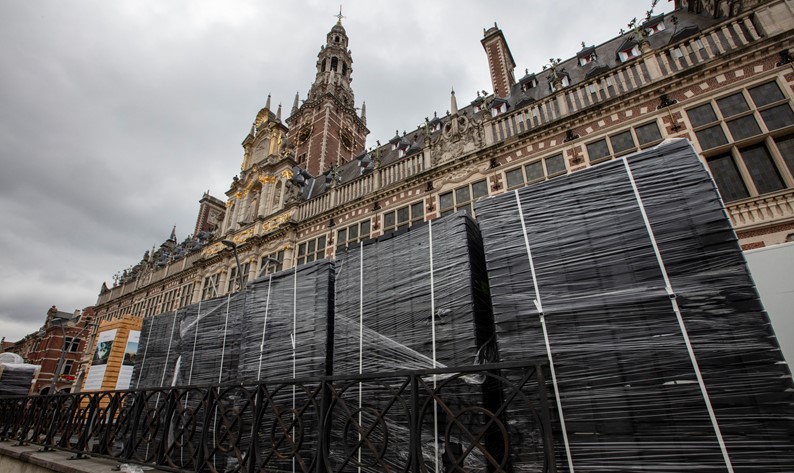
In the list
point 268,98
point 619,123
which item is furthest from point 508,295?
point 268,98

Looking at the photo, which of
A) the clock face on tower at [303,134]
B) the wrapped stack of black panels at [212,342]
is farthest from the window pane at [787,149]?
the clock face on tower at [303,134]

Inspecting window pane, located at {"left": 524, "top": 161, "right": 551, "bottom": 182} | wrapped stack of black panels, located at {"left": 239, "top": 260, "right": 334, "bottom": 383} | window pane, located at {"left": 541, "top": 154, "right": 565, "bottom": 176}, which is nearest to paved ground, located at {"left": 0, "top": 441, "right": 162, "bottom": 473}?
wrapped stack of black panels, located at {"left": 239, "top": 260, "right": 334, "bottom": 383}

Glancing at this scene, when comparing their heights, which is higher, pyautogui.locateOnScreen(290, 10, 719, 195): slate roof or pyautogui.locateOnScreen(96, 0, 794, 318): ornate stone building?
pyautogui.locateOnScreen(290, 10, 719, 195): slate roof

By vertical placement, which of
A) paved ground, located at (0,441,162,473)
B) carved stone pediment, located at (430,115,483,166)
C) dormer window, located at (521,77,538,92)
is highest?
dormer window, located at (521,77,538,92)

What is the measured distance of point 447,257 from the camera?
4.89 meters

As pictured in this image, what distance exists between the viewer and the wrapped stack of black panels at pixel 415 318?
4238mm

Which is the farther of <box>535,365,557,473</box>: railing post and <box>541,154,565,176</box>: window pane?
<box>541,154,565,176</box>: window pane

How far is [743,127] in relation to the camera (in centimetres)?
930

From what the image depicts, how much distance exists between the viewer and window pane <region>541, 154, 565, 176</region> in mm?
11711

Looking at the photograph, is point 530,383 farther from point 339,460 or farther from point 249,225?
point 249,225

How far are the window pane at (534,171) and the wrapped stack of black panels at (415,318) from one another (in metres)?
7.89

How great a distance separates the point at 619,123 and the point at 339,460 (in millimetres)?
12233

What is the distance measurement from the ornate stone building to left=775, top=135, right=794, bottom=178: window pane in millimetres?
30

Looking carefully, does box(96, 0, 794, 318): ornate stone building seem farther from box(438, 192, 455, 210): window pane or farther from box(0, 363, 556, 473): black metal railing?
box(0, 363, 556, 473): black metal railing
